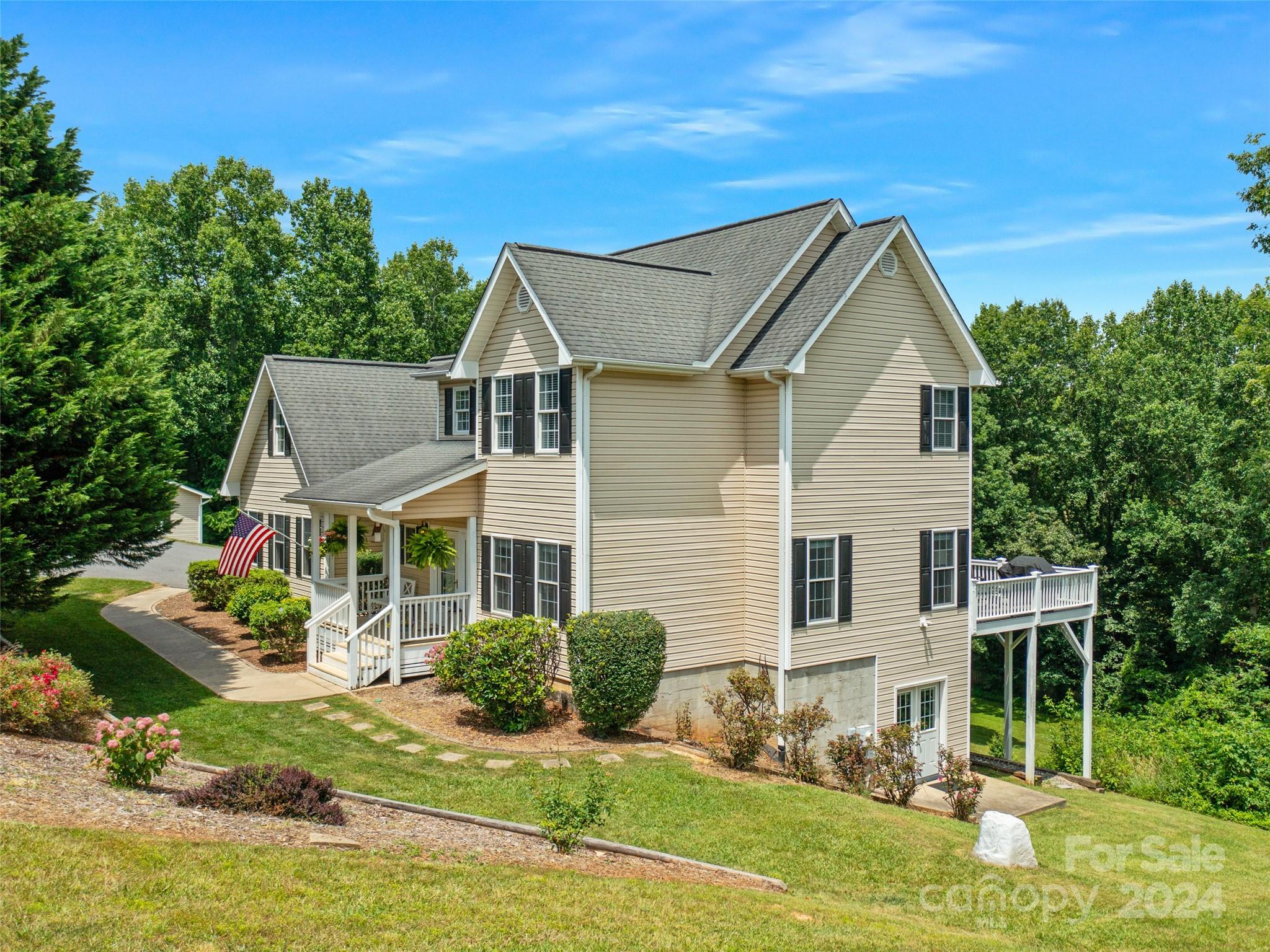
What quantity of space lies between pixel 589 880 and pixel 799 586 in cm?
951

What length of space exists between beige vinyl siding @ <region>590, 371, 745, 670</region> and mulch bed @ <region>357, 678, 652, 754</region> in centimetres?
216

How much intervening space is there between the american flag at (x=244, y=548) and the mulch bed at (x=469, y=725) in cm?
538

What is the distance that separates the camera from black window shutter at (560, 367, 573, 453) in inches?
651

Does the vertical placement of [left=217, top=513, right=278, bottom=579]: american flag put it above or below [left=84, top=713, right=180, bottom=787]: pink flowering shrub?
above

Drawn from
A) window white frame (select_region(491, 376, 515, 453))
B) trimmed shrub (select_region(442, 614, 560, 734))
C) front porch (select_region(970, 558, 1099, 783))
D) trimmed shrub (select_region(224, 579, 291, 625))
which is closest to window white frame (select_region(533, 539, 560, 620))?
trimmed shrub (select_region(442, 614, 560, 734))

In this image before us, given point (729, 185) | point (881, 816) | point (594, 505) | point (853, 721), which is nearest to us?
point (881, 816)

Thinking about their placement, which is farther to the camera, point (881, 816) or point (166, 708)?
point (166, 708)

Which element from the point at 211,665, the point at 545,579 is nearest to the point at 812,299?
the point at 545,579

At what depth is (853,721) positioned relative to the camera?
18.4m

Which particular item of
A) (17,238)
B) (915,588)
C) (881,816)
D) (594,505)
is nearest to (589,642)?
(594,505)

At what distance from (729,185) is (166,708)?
22.2 metres

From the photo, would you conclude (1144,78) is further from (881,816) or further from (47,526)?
(47,526)

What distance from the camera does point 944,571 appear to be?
19906 mm

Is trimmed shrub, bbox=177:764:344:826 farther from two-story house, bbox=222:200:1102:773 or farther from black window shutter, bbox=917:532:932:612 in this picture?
black window shutter, bbox=917:532:932:612
